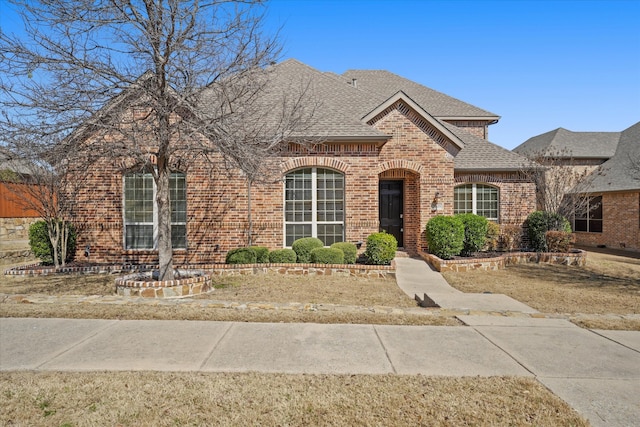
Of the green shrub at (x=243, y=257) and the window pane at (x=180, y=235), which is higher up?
the window pane at (x=180, y=235)

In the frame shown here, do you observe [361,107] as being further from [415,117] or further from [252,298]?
[252,298]

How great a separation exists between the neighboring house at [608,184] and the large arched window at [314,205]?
11.3 meters

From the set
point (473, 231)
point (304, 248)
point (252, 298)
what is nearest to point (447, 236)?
point (473, 231)

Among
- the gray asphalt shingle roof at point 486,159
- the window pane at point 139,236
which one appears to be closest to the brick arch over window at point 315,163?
the window pane at point 139,236

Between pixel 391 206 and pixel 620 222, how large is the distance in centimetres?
1261

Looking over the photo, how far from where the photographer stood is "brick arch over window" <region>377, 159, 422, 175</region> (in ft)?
41.3

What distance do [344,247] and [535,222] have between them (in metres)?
8.31

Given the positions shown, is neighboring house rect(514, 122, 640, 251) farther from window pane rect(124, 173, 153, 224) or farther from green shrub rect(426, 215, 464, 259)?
window pane rect(124, 173, 153, 224)

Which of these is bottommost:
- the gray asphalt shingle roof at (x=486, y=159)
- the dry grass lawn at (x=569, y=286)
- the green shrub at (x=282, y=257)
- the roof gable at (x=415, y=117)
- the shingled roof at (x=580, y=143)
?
the dry grass lawn at (x=569, y=286)

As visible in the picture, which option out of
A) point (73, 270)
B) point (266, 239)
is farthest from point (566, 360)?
point (73, 270)

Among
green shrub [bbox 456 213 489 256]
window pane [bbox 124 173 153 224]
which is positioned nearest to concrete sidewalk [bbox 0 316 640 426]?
window pane [bbox 124 173 153 224]

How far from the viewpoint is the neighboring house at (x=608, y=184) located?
17672 millimetres

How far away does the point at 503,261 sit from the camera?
12469mm

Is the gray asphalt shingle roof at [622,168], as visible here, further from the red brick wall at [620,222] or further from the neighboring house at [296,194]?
the neighboring house at [296,194]
